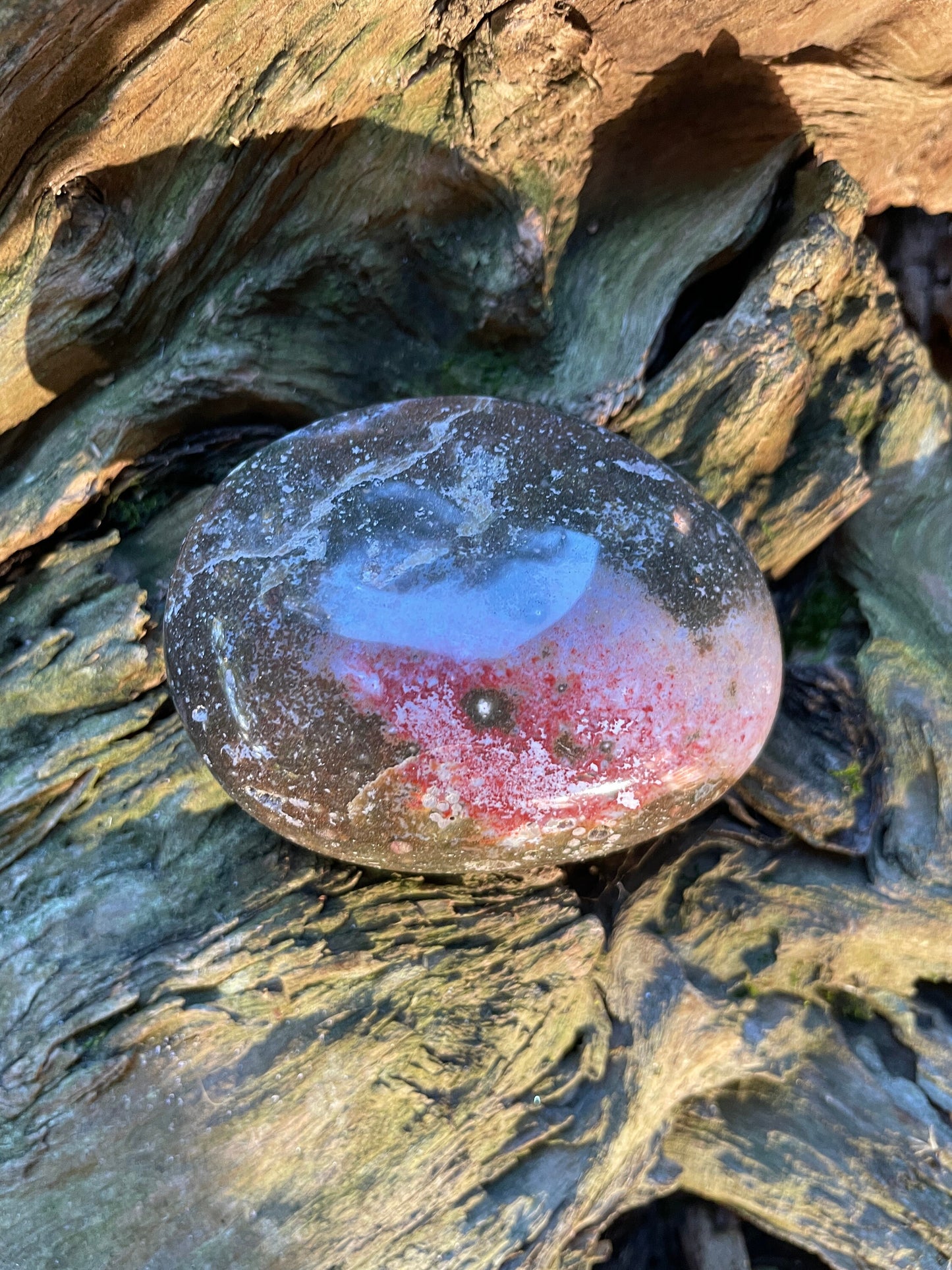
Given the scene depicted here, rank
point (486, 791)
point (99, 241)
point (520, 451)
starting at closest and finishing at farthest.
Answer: point (486, 791) → point (520, 451) → point (99, 241)

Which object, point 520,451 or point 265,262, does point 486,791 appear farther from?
point 265,262

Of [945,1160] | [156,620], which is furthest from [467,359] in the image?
[945,1160]

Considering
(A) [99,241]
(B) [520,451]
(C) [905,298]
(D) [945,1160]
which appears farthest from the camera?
(C) [905,298]

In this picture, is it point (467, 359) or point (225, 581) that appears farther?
point (467, 359)

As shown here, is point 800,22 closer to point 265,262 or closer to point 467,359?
Result: point 467,359

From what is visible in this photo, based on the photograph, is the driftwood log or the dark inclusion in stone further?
the driftwood log

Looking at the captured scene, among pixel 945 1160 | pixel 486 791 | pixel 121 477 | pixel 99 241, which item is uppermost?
pixel 99 241

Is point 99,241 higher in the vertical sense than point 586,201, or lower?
higher
